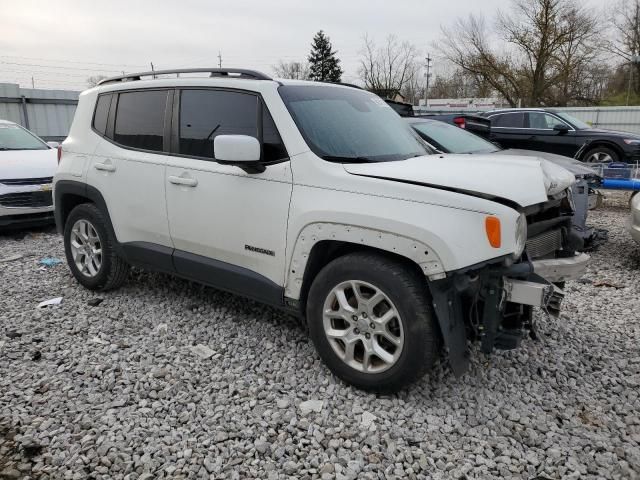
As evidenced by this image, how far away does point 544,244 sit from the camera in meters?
3.25

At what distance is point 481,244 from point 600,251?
15.5ft

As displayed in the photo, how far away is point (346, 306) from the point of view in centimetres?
306

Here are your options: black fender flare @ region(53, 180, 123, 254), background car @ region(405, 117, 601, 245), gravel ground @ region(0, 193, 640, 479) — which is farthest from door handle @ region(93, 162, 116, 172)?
background car @ region(405, 117, 601, 245)

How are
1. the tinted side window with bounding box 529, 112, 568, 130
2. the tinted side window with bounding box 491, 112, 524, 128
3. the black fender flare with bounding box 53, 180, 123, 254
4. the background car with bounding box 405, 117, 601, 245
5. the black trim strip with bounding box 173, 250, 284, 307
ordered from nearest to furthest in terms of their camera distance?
the black trim strip with bounding box 173, 250, 284, 307, the black fender flare with bounding box 53, 180, 123, 254, the background car with bounding box 405, 117, 601, 245, the tinted side window with bounding box 529, 112, 568, 130, the tinted side window with bounding box 491, 112, 524, 128

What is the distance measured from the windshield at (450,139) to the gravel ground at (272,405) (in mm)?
3069

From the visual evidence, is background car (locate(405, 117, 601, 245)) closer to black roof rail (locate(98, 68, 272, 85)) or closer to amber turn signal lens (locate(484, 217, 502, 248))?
black roof rail (locate(98, 68, 272, 85))

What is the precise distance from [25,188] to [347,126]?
18.8 ft

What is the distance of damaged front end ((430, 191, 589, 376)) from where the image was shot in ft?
9.03

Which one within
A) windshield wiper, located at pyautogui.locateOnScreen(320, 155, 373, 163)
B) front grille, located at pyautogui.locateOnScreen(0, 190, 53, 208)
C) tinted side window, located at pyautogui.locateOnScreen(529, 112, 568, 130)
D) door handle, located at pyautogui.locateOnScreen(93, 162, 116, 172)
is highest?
tinted side window, located at pyautogui.locateOnScreen(529, 112, 568, 130)

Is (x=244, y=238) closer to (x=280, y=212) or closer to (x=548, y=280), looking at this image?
(x=280, y=212)

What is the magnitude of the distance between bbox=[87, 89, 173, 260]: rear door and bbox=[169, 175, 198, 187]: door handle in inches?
5.0

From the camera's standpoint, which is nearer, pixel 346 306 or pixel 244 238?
pixel 346 306

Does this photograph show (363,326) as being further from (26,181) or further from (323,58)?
(323,58)

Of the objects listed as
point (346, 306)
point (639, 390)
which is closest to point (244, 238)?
point (346, 306)
